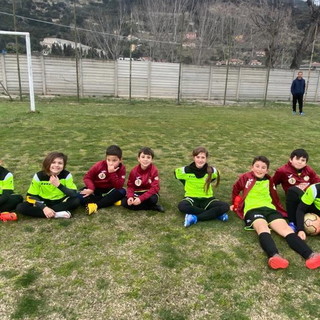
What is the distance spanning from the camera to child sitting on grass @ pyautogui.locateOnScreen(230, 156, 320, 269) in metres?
2.74

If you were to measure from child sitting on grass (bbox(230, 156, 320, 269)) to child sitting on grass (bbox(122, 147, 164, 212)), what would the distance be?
87 cm

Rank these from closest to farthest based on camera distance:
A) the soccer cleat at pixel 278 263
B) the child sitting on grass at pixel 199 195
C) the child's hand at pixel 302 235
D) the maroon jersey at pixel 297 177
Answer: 1. the soccer cleat at pixel 278 263
2. the child's hand at pixel 302 235
3. the child sitting on grass at pixel 199 195
4. the maroon jersey at pixel 297 177

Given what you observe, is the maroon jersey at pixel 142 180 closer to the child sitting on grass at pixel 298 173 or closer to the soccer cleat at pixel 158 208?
the soccer cleat at pixel 158 208

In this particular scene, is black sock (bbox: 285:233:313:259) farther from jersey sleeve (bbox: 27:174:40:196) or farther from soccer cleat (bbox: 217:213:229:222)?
jersey sleeve (bbox: 27:174:40:196)

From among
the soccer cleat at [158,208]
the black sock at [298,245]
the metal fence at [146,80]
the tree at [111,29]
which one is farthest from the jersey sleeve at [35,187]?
the tree at [111,29]

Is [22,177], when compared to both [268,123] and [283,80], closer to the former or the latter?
[268,123]

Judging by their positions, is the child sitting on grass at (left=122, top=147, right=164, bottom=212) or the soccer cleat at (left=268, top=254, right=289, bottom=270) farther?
the child sitting on grass at (left=122, top=147, right=164, bottom=212)

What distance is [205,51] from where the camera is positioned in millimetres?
30891

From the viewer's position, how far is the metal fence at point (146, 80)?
15602 mm

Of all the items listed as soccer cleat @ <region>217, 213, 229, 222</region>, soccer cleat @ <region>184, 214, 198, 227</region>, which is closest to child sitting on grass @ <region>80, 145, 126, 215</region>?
soccer cleat @ <region>184, 214, 198, 227</region>

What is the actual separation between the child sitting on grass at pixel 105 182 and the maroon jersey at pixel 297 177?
1.83 metres

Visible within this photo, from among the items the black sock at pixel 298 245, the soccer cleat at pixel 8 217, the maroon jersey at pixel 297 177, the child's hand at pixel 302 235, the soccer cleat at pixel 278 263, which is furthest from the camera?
the maroon jersey at pixel 297 177

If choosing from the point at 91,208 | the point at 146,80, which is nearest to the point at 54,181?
the point at 91,208

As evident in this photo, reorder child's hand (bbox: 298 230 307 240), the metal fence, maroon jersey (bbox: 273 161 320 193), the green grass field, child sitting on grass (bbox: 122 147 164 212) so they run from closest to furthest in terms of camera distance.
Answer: the green grass field < child's hand (bbox: 298 230 307 240) < child sitting on grass (bbox: 122 147 164 212) < maroon jersey (bbox: 273 161 320 193) < the metal fence
